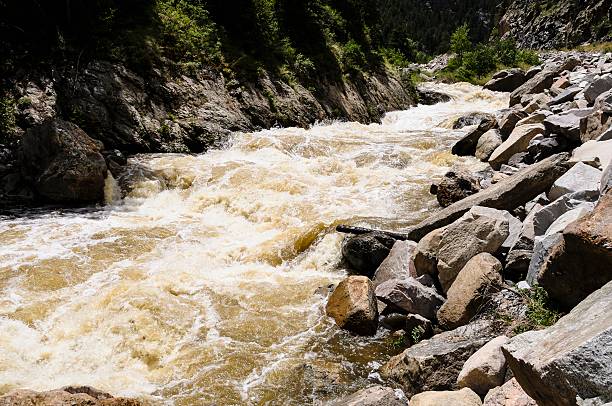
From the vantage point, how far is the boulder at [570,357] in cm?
248

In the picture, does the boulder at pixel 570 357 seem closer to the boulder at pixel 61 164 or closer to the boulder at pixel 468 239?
the boulder at pixel 468 239

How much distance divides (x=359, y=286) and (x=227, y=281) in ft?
7.66

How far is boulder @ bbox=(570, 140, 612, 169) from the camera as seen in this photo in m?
6.04

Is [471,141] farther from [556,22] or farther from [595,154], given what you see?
[556,22]

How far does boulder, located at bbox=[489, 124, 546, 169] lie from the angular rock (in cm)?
575

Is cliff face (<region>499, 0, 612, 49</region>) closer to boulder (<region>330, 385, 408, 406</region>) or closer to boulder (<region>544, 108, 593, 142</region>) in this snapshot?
boulder (<region>544, 108, 593, 142</region>)

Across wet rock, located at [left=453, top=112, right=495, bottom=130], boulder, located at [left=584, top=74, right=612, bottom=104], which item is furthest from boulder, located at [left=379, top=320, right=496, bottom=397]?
wet rock, located at [left=453, top=112, right=495, bottom=130]

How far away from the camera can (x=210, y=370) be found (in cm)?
534

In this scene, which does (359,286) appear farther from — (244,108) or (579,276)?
(244,108)

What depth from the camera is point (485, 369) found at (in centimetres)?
404

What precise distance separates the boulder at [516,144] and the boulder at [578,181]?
4479mm

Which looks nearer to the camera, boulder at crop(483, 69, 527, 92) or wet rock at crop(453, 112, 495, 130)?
wet rock at crop(453, 112, 495, 130)

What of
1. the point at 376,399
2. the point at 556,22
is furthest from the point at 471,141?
the point at 556,22

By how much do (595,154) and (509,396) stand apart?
173 inches
